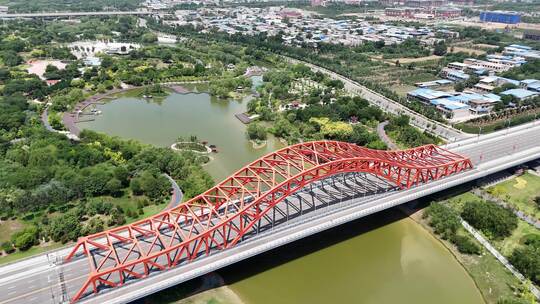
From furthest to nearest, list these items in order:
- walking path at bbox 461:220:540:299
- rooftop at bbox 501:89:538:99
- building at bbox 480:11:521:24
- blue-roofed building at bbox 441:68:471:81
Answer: building at bbox 480:11:521:24 < blue-roofed building at bbox 441:68:471:81 < rooftop at bbox 501:89:538:99 < walking path at bbox 461:220:540:299

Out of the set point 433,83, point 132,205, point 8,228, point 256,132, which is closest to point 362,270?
point 132,205

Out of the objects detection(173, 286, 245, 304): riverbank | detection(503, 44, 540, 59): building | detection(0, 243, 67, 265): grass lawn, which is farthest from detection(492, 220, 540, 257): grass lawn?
detection(503, 44, 540, 59): building

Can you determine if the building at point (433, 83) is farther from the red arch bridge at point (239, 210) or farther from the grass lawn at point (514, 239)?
the grass lawn at point (514, 239)

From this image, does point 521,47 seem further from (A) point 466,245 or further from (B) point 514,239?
(A) point 466,245

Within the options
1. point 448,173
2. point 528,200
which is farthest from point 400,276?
point 528,200

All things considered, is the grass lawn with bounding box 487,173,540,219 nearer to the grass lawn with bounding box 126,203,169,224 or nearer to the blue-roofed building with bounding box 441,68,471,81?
the grass lawn with bounding box 126,203,169,224
